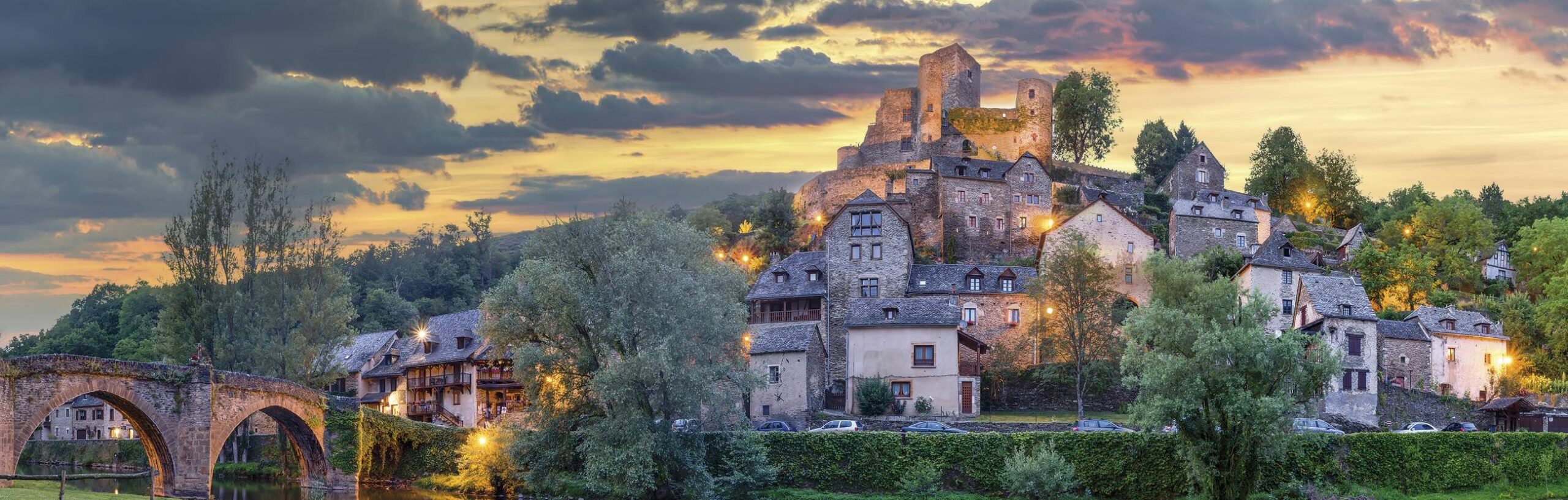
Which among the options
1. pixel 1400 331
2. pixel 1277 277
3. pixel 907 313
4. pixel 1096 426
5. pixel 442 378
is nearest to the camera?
pixel 1096 426

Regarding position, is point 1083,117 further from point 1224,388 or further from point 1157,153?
point 1224,388

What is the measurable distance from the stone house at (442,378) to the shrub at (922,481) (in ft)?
82.5

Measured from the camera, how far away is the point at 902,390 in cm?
6012

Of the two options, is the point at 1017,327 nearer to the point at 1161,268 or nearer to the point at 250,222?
the point at 1161,268

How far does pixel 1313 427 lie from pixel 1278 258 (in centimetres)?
1897

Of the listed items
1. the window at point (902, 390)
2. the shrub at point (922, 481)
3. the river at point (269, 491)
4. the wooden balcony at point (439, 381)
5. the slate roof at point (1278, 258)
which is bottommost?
the river at point (269, 491)

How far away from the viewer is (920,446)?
47438 mm

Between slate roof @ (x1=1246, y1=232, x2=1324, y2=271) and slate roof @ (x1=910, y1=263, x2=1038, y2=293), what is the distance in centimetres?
1146

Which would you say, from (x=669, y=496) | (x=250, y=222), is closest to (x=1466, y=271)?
(x=669, y=496)

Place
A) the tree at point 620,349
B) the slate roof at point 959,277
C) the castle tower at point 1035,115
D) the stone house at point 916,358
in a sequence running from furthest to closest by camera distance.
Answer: the castle tower at point 1035,115 → the slate roof at point 959,277 → the stone house at point 916,358 → the tree at point 620,349

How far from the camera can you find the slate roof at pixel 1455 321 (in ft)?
215

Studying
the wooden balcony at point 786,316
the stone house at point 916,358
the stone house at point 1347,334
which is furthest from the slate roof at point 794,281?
the stone house at point 1347,334

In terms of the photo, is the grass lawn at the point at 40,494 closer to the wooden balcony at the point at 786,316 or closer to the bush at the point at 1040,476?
the bush at the point at 1040,476

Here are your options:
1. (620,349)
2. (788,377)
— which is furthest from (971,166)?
(620,349)
